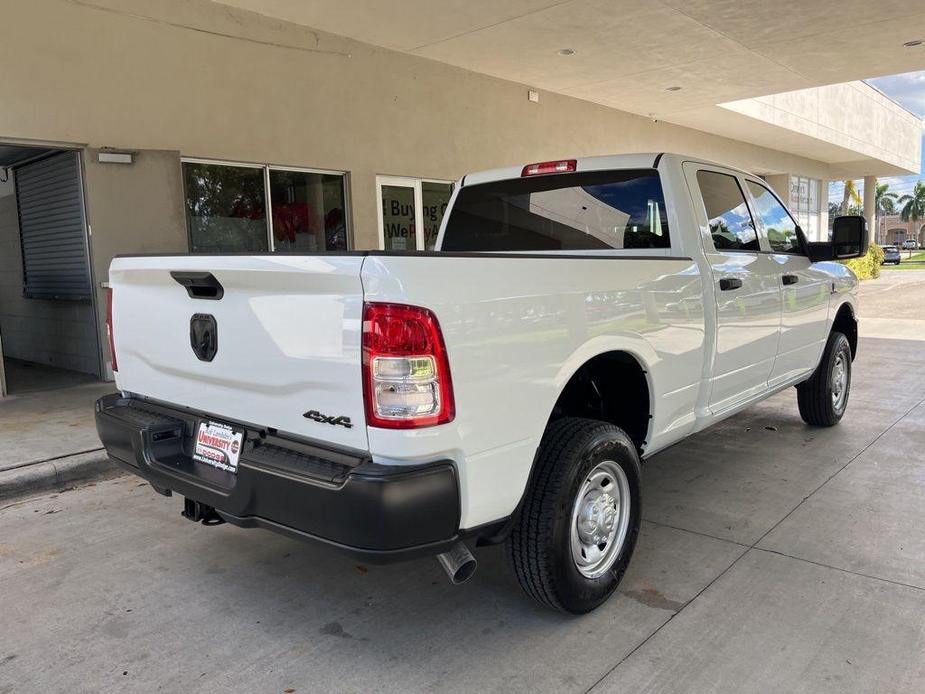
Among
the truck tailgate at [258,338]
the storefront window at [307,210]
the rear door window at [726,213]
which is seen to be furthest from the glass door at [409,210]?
the truck tailgate at [258,338]

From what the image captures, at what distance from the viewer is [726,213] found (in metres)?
4.28

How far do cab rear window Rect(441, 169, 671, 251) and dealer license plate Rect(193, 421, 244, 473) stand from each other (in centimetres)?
222

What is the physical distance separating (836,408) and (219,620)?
5.34 m

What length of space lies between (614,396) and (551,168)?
1.47 meters

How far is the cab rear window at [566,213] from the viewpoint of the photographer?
3959mm

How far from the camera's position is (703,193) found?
161 inches

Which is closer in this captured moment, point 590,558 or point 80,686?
point 80,686

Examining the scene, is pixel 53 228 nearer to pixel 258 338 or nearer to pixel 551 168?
pixel 551 168

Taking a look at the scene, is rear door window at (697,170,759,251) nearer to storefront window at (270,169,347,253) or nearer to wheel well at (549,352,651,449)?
wheel well at (549,352,651,449)

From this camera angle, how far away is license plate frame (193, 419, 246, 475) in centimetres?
275

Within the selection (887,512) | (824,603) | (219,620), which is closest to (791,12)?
(887,512)

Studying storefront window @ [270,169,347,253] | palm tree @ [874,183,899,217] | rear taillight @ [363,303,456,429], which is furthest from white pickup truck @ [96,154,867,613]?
palm tree @ [874,183,899,217]

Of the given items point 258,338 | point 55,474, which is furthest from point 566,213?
point 55,474

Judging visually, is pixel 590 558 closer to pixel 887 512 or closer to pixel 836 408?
pixel 887 512
